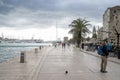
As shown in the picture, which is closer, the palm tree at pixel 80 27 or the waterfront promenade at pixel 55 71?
the waterfront promenade at pixel 55 71

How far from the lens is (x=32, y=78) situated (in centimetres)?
1441

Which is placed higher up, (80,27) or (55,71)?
(80,27)

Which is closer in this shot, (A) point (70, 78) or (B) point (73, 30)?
(A) point (70, 78)

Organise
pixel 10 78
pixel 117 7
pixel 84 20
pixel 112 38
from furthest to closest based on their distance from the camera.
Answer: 1. pixel 117 7
2. pixel 84 20
3. pixel 112 38
4. pixel 10 78

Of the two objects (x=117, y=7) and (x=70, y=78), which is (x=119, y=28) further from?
(x=70, y=78)

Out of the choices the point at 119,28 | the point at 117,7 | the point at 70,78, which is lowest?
the point at 70,78

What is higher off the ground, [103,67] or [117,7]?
[117,7]

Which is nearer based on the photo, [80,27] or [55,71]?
[55,71]

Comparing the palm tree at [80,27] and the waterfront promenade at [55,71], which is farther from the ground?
the palm tree at [80,27]

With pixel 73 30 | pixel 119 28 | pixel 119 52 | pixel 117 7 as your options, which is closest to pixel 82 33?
pixel 73 30

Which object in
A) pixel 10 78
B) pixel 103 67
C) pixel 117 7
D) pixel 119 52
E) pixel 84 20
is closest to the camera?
pixel 10 78

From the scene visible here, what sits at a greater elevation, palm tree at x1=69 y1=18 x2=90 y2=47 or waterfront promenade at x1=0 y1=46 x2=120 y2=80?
palm tree at x1=69 y1=18 x2=90 y2=47

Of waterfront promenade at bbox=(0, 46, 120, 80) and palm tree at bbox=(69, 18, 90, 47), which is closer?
waterfront promenade at bbox=(0, 46, 120, 80)

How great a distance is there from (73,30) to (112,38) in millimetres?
26748
